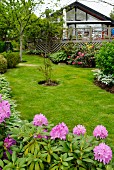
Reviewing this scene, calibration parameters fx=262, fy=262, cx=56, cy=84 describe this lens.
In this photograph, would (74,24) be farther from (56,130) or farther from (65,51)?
(56,130)

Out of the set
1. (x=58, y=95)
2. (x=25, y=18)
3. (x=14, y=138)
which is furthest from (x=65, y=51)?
(x=14, y=138)

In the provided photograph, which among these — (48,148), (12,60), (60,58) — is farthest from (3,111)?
(60,58)

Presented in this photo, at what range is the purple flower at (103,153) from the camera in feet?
6.24

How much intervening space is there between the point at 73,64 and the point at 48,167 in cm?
1172

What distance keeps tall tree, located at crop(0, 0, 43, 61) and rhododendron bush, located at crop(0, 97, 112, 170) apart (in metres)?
12.1

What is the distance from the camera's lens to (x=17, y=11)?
44.0 feet

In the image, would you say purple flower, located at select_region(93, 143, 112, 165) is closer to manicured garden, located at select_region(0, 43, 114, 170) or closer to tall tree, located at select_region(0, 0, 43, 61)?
manicured garden, located at select_region(0, 43, 114, 170)

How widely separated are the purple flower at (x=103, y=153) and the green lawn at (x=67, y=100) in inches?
86.9

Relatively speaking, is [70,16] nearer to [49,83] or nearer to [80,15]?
[80,15]

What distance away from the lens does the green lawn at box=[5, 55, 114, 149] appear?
17.0 feet

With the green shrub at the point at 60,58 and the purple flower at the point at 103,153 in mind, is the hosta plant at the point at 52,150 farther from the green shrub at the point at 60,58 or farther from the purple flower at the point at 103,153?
the green shrub at the point at 60,58

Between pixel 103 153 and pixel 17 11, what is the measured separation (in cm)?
1250

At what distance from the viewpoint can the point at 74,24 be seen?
24.5 m

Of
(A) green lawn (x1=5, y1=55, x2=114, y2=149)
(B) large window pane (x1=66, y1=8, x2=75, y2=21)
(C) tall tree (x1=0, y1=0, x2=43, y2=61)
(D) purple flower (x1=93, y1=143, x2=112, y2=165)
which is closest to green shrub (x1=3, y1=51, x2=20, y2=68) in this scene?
(A) green lawn (x1=5, y1=55, x2=114, y2=149)
